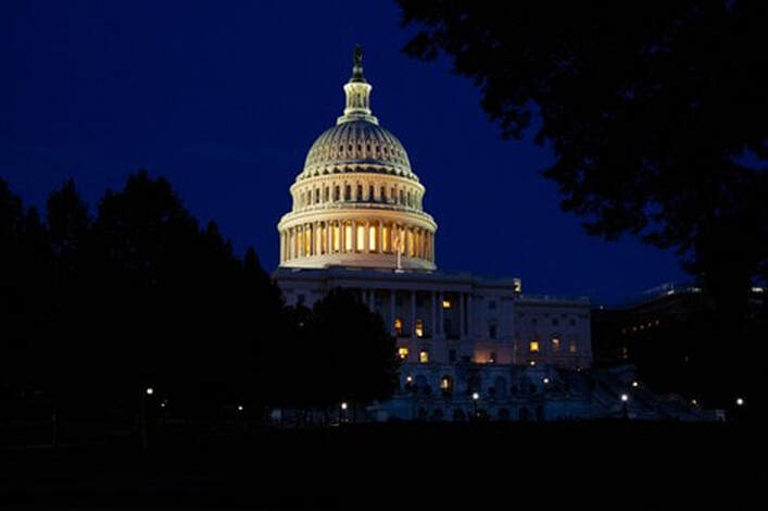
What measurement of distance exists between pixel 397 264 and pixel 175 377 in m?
111

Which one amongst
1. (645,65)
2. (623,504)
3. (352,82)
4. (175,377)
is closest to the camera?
(645,65)

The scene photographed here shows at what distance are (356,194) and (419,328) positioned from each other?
33.4m

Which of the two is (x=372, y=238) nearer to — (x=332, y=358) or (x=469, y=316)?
(x=469, y=316)

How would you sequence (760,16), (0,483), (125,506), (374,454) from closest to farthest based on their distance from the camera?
(760,16)
(125,506)
(0,483)
(374,454)

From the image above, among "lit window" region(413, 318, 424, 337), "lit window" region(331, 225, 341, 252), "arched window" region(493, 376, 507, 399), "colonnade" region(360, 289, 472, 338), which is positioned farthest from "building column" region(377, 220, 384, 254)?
"arched window" region(493, 376, 507, 399)

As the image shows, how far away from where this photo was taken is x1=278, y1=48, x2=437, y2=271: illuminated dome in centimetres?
16700

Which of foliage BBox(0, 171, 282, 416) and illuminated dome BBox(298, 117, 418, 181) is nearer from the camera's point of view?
foliage BBox(0, 171, 282, 416)

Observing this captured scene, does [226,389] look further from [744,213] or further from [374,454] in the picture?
[744,213]

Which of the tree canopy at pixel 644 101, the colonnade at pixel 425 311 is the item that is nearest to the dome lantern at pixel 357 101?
the colonnade at pixel 425 311

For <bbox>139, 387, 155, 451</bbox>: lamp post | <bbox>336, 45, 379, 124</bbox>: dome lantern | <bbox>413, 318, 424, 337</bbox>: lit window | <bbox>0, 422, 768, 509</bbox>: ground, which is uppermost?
<bbox>336, 45, 379, 124</bbox>: dome lantern

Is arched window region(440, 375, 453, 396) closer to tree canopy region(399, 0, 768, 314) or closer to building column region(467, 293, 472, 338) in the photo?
building column region(467, 293, 472, 338)

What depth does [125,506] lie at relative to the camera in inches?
942

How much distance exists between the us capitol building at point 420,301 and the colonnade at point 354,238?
0.19 meters

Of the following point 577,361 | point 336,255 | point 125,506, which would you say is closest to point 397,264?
point 336,255
